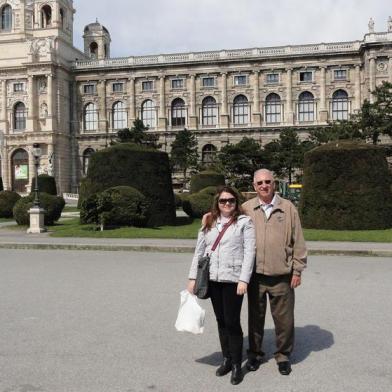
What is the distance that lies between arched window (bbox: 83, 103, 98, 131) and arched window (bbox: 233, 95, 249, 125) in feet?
58.2

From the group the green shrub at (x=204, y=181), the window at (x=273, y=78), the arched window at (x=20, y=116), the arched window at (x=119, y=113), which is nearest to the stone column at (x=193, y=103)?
the arched window at (x=119, y=113)

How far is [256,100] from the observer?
6306 centimetres

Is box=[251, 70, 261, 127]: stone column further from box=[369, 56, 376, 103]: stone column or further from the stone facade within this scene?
box=[369, 56, 376, 103]: stone column

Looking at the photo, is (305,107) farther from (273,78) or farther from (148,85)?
(148,85)

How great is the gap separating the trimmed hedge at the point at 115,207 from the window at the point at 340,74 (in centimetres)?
4700

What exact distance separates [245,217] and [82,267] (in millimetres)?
7596

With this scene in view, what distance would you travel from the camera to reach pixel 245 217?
486cm

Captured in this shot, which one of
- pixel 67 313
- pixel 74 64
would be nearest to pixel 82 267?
pixel 67 313

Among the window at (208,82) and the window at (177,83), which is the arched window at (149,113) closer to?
the window at (177,83)

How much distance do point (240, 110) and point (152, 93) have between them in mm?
11129

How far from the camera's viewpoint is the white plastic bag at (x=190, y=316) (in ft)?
15.5

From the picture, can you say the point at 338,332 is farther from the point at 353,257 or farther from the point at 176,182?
the point at 176,182

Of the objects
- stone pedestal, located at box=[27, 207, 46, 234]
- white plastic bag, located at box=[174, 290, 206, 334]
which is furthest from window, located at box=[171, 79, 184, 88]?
white plastic bag, located at box=[174, 290, 206, 334]

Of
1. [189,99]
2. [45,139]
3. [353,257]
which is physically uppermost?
[189,99]
